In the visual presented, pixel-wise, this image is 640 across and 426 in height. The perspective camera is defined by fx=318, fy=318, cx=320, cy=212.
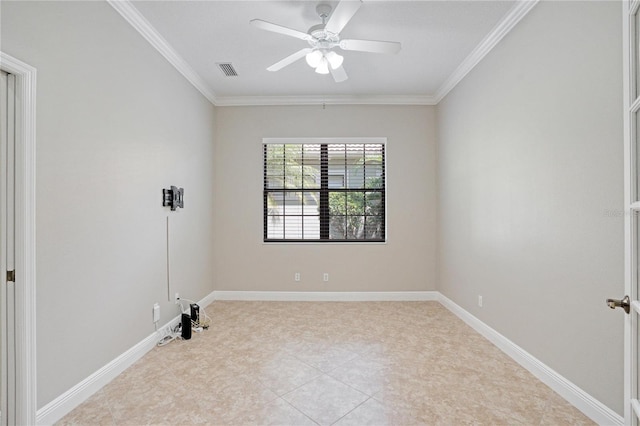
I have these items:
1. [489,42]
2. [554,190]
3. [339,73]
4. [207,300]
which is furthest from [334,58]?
[207,300]

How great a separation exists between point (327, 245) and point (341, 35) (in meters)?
2.72

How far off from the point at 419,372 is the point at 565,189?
169cm

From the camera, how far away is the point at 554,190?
7.36 ft

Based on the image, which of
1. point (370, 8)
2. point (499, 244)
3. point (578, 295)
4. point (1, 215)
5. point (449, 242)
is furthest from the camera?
point (449, 242)

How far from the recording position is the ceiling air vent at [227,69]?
3.56 m

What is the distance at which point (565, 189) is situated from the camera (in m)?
2.14

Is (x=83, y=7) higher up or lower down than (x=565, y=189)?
higher up

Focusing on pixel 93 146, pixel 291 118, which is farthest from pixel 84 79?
pixel 291 118

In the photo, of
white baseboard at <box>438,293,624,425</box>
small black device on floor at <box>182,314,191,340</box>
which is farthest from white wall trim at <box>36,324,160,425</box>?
white baseboard at <box>438,293,624,425</box>

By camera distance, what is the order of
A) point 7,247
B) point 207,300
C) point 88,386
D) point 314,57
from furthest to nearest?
point 207,300 < point 314,57 < point 88,386 < point 7,247

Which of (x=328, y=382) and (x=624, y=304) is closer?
(x=624, y=304)

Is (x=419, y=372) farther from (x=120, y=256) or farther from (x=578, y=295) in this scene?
(x=120, y=256)

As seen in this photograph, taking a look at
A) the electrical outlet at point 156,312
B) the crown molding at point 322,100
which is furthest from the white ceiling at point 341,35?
the electrical outlet at point 156,312

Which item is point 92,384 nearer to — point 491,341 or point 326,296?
point 326,296
